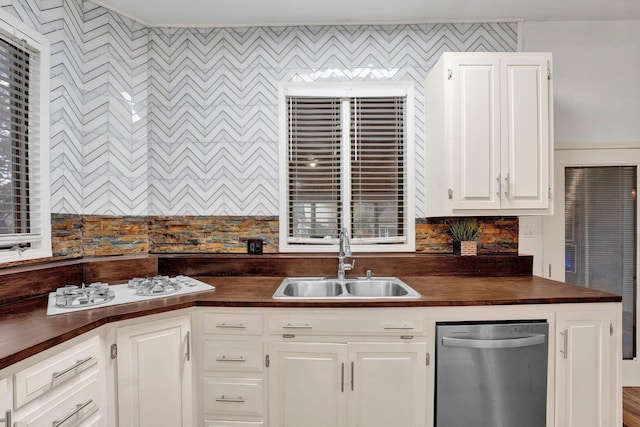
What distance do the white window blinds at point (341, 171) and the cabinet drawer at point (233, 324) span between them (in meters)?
0.88

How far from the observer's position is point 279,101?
8.54ft

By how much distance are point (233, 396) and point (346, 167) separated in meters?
1.66

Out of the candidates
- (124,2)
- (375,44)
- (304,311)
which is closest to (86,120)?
(124,2)

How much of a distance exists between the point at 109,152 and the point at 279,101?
4.09 ft

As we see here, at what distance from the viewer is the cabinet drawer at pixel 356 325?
70.4 inches

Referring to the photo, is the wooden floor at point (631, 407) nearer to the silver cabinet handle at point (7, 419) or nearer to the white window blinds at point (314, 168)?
the white window blinds at point (314, 168)

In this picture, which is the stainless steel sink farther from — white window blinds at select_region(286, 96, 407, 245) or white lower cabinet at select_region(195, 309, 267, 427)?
white lower cabinet at select_region(195, 309, 267, 427)

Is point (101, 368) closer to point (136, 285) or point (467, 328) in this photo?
point (136, 285)

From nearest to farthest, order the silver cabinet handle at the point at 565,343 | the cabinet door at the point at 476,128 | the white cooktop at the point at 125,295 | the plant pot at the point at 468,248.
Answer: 1. the white cooktop at the point at 125,295
2. the silver cabinet handle at the point at 565,343
3. the cabinet door at the point at 476,128
4. the plant pot at the point at 468,248

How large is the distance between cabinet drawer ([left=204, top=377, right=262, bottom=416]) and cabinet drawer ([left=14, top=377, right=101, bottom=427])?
500 mm

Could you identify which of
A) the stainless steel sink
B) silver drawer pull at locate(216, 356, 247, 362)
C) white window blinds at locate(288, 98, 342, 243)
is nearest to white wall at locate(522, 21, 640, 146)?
white window blinds at locate(288, 98, 342, 243)

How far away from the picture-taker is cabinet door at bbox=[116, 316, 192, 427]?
63.7 inches

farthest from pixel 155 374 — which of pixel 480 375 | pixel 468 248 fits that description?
pixel 468 248

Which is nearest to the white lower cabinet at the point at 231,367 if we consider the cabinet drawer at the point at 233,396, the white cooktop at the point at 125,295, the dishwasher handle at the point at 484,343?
the cabinet drawer at the point at 233,396
